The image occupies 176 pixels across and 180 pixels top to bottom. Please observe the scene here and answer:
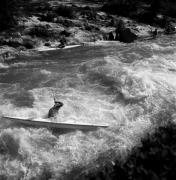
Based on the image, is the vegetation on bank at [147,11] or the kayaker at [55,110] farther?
the vegetation on bank at [147,11]

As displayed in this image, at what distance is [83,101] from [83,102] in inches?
2.7

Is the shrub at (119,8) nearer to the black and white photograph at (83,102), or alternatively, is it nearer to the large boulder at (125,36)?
the black and white photograph at (83,102)

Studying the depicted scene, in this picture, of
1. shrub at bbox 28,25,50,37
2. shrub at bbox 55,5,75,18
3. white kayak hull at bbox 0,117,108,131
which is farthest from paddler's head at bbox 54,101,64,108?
shrub at bbox 55,5,75,18

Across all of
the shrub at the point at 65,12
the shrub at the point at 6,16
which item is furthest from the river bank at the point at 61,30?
the shrub at the point at 6,16

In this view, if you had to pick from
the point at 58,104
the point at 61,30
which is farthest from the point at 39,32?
the point at 58,104

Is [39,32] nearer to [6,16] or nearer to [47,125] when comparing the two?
[6,16]

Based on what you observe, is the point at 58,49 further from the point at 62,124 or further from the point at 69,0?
the point at 69,0

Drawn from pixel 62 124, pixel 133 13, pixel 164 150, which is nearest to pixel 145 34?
pixel 133 13

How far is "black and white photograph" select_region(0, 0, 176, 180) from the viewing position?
5853 millimetres

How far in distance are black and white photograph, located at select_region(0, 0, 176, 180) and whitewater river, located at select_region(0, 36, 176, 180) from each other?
0.8 inches

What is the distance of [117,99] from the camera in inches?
339

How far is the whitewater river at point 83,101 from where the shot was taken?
6.19 m

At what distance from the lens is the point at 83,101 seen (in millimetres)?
8469

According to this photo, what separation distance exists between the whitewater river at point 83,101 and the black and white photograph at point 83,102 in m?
0.02
